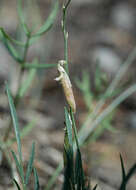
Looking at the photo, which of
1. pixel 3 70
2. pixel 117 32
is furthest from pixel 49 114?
pixel 117 32

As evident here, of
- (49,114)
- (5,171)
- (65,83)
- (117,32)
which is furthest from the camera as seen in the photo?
(117,32)

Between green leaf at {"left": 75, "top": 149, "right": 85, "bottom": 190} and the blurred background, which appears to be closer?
green leaf at {"left": 75, "top": 149, "right": 85, "bottom": 190}

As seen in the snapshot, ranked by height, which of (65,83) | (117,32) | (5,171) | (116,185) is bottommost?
(116,185)

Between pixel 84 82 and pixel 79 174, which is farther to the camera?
pixel 84 82

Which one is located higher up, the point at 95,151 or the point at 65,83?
the point at 65,83

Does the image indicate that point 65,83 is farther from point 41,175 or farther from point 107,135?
point 107,135

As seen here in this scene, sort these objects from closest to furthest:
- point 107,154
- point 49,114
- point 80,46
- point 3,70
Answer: point 107,154
point 49,114
point 3,70
point 80,46

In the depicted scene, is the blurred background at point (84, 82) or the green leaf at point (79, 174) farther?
the blurred background at point (84, 82)

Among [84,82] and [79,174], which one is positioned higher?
[84,82]
